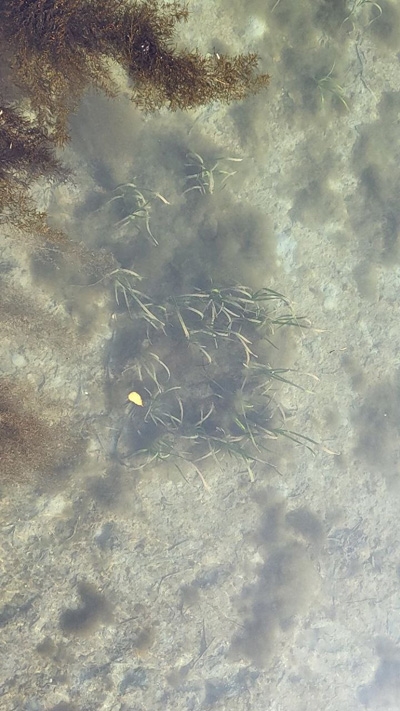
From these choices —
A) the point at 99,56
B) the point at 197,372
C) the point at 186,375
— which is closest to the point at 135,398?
the point at 186,375

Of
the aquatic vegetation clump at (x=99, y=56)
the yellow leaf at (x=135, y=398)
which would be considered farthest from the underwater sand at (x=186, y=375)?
the aquatic vegetation clump at (x=99, y=56)

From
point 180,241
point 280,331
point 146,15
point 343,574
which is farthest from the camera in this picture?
point 343,574

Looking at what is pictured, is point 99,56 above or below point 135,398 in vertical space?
above

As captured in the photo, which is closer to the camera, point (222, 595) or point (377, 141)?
point (377, 141)

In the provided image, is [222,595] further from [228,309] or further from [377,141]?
[377,141]

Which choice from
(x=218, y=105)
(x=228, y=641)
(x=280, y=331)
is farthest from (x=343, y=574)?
(x=218, y=105)

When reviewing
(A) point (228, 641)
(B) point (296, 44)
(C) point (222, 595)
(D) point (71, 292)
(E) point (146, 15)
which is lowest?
(A) point (228, 641)

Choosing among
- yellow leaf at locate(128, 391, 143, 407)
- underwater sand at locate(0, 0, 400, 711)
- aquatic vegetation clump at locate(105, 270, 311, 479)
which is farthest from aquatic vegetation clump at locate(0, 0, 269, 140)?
yellow leaf at locate(128, 391, 143, 407)

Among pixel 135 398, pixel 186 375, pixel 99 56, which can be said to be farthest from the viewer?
pixel 186 375

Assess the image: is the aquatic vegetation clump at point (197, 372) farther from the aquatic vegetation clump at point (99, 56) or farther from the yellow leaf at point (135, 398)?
the aquatic vegetation clump at point (99, 56)

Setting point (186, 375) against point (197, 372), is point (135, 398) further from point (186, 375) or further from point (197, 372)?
point (197, 372)

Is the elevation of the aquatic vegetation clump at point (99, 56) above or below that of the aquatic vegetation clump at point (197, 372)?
above
